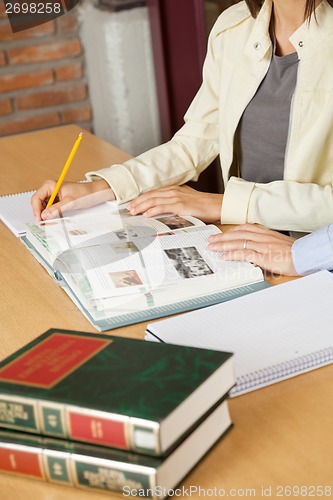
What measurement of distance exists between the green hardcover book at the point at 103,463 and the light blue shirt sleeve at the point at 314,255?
0.45 metres

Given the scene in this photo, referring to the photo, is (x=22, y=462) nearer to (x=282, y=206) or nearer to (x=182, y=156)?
(x=282, y=206)

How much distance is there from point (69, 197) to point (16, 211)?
0.12 metres

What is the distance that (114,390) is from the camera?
779mm

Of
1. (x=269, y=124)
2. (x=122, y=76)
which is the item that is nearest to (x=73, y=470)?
(x=269, y=124)

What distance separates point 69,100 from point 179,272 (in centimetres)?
212

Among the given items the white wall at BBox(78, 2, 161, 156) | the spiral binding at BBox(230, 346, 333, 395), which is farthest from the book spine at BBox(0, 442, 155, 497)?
the white wall at BBox(78, 2, 161, 156)

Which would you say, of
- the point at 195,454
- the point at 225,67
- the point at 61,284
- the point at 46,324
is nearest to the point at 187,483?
the point at 195,454

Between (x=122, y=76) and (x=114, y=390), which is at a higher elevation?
(x=114, y=390)

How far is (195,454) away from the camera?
2.66 ft

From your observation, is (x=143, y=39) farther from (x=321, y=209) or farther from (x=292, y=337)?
A: (x=292, y=337)

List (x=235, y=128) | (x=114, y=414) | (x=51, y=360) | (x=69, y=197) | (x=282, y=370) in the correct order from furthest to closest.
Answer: (x=235, y=128) → (x=69, y=197) → (x=282, y=370) → (x=51, y=360) → (x=114, y=414)

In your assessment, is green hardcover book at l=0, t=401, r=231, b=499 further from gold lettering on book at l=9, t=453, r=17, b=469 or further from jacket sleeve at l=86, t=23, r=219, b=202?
jacket sleeve at l=86, t=23, r=219, b=202

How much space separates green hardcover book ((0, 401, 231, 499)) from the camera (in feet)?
2.47

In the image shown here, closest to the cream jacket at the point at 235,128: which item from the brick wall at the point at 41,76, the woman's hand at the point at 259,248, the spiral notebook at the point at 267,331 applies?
the woman's hand at the point at 259,248
